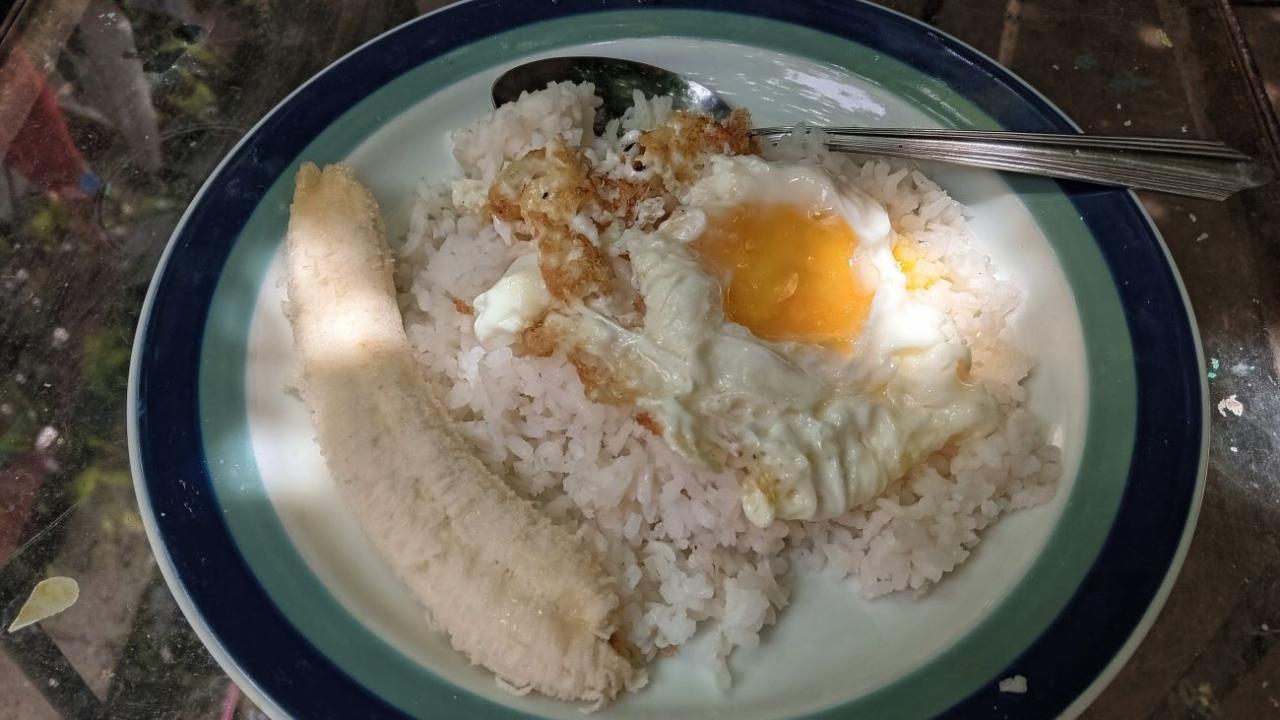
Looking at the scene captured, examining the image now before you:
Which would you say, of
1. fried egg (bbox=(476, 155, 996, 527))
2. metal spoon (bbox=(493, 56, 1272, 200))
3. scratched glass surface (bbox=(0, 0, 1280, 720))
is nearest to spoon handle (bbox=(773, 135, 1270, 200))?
metal spoon (bbox=(493, 56, 1272, 200))

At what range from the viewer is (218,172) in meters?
2.13

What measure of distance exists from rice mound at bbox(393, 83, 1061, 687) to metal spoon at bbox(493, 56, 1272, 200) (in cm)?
9

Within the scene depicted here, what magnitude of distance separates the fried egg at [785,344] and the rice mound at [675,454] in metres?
0.11

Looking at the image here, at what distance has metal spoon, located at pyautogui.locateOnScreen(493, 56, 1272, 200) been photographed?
6.28 ft

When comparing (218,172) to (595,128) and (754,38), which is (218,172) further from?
(754,38)

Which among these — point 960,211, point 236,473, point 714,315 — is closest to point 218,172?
point 236,473

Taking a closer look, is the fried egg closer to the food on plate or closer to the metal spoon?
the food on plate

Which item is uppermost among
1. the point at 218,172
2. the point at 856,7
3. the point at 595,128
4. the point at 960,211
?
the point at 856,7

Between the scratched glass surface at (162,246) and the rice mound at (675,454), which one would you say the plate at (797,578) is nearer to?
the rice mound at (675,454)

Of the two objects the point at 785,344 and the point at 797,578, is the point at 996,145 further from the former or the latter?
the point at 797,578

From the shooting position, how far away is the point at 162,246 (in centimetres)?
247

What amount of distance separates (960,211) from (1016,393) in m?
0.56

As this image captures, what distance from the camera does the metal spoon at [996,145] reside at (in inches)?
75.4

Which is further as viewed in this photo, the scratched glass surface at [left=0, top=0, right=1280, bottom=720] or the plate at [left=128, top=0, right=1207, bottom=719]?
the scratched glass surface at [left=0, top=0, right=1280, bottom=720]
